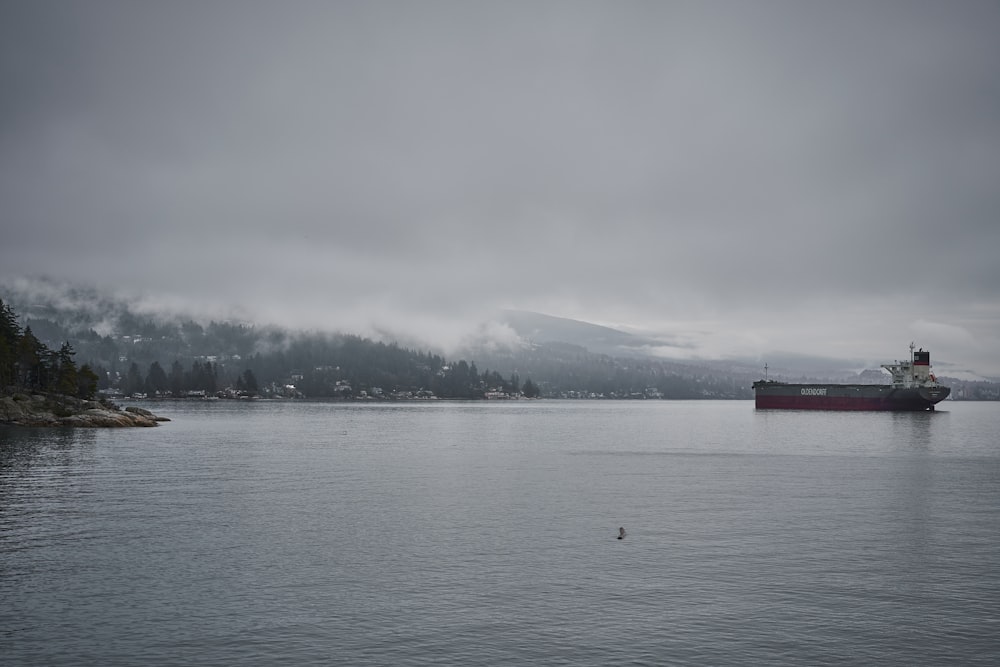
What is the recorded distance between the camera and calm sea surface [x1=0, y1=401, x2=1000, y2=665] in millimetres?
25172

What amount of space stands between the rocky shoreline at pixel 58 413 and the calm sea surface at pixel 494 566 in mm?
60245

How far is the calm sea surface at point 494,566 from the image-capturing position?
2517 cm

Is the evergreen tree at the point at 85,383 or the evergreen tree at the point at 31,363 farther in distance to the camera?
the evergreen tree at the point at 85,383

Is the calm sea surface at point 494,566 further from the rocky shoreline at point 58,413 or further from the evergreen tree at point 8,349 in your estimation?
the evergreen tree at point 8,349

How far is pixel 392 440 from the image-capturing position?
4631 inches

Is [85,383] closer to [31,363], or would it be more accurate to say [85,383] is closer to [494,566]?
[31,363]

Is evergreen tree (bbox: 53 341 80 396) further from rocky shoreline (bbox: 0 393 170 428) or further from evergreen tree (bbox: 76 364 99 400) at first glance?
rocky shoreline (bbox: 0 393 170 428)

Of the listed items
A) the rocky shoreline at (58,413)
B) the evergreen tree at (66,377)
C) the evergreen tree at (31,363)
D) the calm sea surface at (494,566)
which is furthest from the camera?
the evergreen tree at (66,377)

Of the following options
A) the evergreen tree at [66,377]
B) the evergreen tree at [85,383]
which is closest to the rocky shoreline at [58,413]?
the evergreen tree at [66,377]

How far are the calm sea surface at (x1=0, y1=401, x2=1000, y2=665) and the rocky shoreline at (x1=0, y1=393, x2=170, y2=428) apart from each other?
6025 cm

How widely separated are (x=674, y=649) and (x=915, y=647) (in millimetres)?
7951

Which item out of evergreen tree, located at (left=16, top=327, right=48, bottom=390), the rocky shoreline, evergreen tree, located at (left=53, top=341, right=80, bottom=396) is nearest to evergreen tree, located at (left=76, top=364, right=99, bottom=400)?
evergreen tree, located at (left=53, top=341, right=80, bottom=396)

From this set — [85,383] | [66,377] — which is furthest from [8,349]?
[85,383]

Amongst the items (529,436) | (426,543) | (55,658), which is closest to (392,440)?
(529,436)
